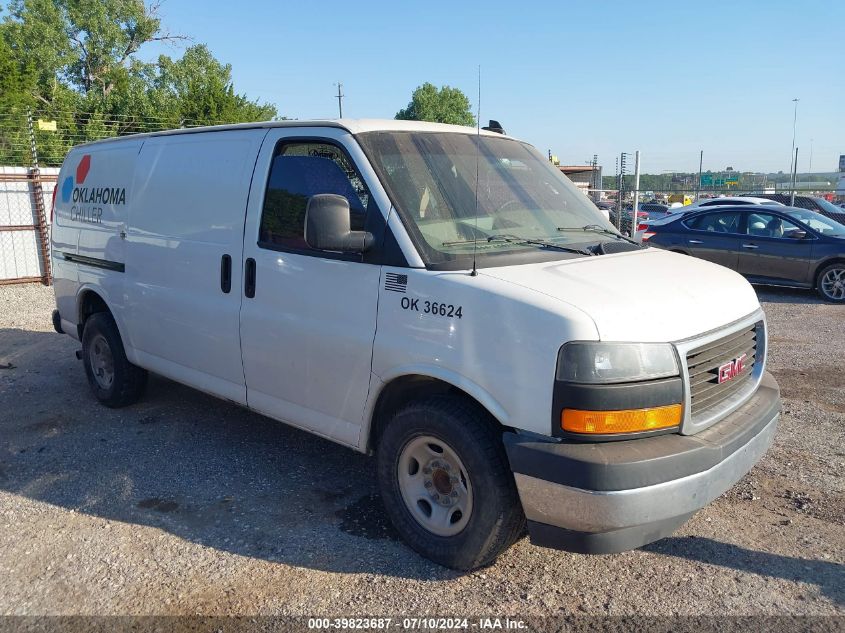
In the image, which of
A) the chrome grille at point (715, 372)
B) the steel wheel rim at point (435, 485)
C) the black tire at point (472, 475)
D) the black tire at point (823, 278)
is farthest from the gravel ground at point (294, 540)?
the black tire at point (823, 278)

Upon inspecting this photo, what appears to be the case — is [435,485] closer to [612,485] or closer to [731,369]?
[612,485]

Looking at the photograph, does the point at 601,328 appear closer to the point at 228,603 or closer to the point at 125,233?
the point at 228,603

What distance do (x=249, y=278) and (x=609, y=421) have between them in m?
2.38

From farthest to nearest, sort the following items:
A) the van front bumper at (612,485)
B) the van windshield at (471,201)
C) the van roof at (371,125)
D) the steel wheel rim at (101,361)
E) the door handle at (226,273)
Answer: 1. the steel wheel rim at (101,361)
2. the door handle at (226,273)
3. the van roof at (371,125)
4. the van windshield at (471,201)
5. the van front bumper at (612,485)

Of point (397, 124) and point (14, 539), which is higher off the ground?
point (397, 124)

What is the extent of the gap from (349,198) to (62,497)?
262 cm

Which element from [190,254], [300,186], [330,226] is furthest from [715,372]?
[190,254]

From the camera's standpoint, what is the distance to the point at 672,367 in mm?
3047

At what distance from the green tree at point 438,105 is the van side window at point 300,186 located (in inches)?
2936

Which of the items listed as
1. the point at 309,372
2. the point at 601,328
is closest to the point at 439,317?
the point at 601,328

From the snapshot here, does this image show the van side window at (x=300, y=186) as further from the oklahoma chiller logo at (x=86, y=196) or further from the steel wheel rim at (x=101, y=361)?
the steel wheel rim at (x=101, y=361)

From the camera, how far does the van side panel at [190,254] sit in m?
4.52

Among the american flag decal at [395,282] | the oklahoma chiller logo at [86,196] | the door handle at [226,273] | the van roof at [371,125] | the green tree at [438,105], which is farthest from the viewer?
the green tree at [438,105]

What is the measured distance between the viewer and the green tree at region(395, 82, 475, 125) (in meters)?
78.0
